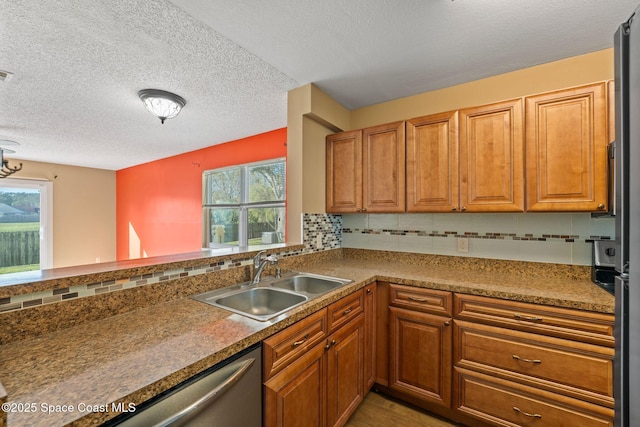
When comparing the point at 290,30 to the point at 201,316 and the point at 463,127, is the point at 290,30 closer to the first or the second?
the point at 463,127

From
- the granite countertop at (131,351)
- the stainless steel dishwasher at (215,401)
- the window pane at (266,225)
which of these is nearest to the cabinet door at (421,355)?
the granite countertop at (131,351)

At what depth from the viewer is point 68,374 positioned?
75cm

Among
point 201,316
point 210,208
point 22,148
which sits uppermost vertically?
point 22,148

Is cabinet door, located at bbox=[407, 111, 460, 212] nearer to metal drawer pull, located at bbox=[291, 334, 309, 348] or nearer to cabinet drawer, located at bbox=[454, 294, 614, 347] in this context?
cabinet drawer, located at bbox=[454, 294, 614, 347]

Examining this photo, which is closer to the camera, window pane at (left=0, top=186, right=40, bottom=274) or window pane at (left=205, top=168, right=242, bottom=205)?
window pane at (left=205, top=168, right=242, bottom=205)

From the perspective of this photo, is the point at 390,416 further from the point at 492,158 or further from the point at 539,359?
the point at 492,158

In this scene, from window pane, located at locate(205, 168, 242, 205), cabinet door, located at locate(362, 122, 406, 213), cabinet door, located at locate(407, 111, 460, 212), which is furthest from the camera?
window pane, located at locate(205, 168, 242, 205)

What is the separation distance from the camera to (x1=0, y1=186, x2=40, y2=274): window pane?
16.0ft

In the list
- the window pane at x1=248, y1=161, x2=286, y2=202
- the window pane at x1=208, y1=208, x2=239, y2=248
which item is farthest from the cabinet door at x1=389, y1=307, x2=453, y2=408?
the window pane at x1=208, y1=208, x2=239, y2=248

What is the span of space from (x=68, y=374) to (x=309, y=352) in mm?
892

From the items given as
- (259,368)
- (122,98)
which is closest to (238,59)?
(122,98)

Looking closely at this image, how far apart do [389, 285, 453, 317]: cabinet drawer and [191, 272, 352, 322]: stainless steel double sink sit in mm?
392

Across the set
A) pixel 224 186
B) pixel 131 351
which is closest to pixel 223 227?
pixel 224 186

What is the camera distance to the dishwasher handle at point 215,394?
2.52 ft
